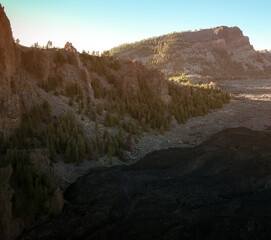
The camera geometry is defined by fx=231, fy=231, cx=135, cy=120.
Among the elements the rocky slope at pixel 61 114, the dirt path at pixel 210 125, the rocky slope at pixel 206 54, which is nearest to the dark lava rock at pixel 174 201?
the rocky slope at pixel 61 114

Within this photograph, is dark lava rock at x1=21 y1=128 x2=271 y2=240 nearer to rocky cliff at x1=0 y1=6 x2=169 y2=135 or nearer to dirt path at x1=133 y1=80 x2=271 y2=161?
dirt path at x1=133 y1=80 x2=271 y2=161

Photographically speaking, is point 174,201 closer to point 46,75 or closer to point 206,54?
point 46,75

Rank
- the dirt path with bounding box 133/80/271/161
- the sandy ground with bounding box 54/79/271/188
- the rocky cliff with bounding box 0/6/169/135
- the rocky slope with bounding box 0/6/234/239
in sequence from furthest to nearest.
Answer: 1. the dirt path with bounding box 133/80/271/161
2. the rocky cliff with bounding box 0/6/169/135
3. the sandy ground with bounding box 54/79/271/188
4. the rocky slope with bounding box 0/6/234/239

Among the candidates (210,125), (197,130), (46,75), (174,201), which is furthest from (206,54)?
(174,201)

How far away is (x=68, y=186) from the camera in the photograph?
9.66 m

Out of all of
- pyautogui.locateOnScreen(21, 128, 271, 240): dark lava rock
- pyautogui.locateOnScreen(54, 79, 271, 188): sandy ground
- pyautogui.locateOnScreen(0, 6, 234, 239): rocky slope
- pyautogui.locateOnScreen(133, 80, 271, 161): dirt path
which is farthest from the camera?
pyautogui.locateOnScreen(133, 80, 271, 161): dirt path

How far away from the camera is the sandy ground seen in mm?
11172

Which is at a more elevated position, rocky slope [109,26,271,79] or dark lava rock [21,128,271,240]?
rocky slope [109,26,271,79]

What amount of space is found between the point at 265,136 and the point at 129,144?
351 inches

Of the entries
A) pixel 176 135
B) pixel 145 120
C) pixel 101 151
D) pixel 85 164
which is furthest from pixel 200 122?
pixel 85 164

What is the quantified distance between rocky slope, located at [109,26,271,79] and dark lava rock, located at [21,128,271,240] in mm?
51085

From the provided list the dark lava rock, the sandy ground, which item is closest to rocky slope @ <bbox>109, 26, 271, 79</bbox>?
the sandy ground

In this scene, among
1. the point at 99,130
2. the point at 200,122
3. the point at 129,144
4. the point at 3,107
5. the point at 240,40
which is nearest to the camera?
the point at 3,107

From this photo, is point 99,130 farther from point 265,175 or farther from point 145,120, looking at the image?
point 265,175
